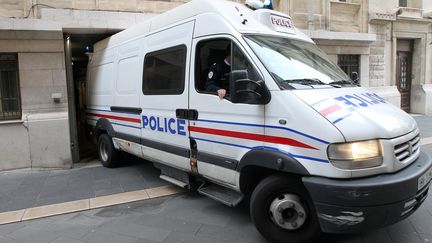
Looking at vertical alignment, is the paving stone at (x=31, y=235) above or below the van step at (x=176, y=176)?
below

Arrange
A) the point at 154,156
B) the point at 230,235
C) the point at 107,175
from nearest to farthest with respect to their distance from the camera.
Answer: the point at 230,235 → the point at 154,156 → the point at 107,175

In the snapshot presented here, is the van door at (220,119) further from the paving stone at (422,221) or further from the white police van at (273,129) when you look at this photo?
the paving stone at (422,221)

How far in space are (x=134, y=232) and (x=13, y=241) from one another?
4.35ft

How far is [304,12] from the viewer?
36.0 ft

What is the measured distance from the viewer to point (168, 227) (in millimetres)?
4363

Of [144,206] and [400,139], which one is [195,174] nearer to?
[144,206]

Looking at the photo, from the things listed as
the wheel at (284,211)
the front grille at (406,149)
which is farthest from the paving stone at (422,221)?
the wheel at (284,211)

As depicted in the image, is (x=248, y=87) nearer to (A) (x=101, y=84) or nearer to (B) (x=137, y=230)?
(B) (x=137, y=230)

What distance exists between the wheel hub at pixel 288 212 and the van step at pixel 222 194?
2.09 ft

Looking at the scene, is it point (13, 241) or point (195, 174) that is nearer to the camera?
point (13, 241)

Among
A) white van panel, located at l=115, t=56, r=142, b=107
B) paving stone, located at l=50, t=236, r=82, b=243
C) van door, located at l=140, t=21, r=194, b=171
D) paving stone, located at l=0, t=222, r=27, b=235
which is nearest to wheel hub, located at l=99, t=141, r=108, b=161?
white van panel, located at l=115, t=56, r=142, b=107

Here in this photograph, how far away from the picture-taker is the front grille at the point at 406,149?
10.9 ft

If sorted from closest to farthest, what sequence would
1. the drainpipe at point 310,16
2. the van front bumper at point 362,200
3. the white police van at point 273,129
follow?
the van front bumper at point 362,200 < the white police van at point 273,129 < the drainpipe at point 310,16

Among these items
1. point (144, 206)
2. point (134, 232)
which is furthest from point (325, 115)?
point (144, 206)
